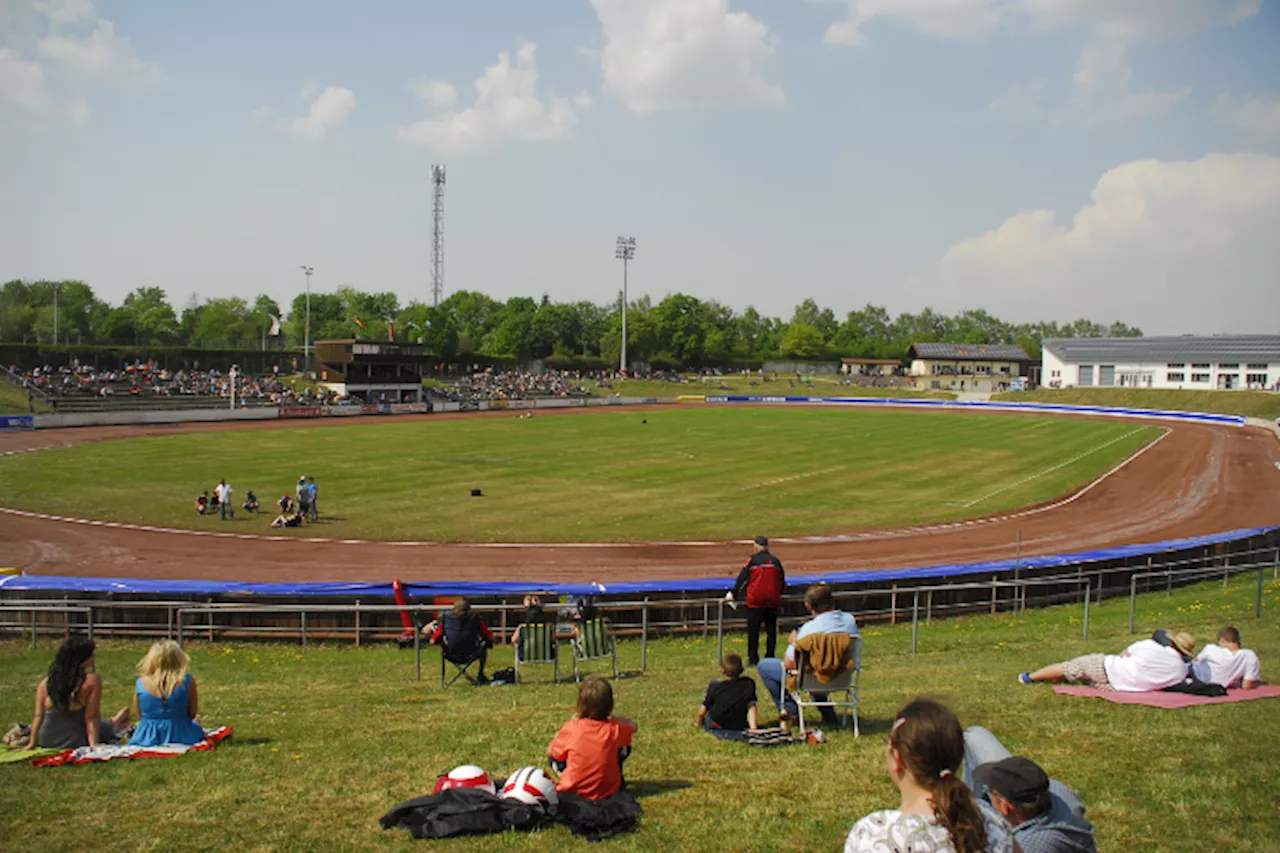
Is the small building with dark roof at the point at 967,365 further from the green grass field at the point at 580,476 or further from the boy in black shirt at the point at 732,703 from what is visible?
the boy in black shirt at the point at 732,703

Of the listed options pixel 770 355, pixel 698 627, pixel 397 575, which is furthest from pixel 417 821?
pixel 770 355

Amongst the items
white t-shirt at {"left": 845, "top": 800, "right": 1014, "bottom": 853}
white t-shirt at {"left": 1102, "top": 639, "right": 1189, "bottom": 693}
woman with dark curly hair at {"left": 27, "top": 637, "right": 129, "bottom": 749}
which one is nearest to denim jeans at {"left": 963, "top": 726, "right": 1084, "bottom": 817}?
white t-shirt at {"left": 845, "top": 800, "right": 1014, "bottom": 853}

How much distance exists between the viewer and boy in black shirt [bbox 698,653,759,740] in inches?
370

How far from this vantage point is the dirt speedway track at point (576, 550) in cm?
2641

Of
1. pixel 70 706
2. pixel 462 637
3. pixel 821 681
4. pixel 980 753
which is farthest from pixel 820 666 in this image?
pixel 70 706

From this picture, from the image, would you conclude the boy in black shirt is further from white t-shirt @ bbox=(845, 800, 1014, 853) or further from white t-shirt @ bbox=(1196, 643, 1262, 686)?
white t-shirt @ bbox=(1196, 643, 1262, 686)

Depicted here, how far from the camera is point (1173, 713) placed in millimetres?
9680

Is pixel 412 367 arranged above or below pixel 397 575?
above

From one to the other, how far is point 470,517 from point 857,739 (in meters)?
26.5

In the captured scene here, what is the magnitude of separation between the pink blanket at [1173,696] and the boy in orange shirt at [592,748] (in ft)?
19.5

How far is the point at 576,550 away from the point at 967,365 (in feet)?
491

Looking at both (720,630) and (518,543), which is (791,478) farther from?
(720,630)

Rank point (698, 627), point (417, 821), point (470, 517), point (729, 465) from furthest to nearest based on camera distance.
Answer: point (729, 465), point (470, 517), point (698, 627), point (417, 821)

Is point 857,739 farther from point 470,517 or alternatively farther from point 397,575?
point 470,517
